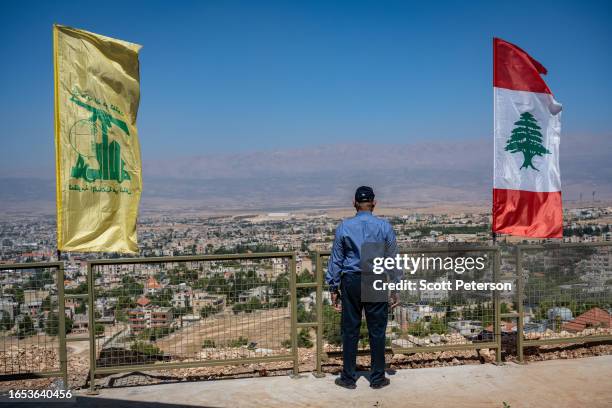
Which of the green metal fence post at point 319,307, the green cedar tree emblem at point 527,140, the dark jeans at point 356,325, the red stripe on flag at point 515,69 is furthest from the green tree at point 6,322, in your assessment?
the red stripe on flag at point 515,69

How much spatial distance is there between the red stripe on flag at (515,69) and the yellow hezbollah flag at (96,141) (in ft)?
14.6

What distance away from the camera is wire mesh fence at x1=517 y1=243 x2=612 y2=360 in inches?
271

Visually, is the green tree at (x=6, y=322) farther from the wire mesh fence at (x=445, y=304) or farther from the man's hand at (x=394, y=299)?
the man's hand at (x=394, y=299)

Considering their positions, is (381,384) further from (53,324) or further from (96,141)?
(96,141)

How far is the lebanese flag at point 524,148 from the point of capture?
705cm

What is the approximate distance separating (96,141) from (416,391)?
4398mm

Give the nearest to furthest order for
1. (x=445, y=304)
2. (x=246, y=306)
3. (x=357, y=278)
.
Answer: (x=357, y=278), (x=246, y=306), (x=445, y=304)

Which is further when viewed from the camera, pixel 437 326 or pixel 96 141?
pixel 437 326

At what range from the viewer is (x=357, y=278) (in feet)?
19.0

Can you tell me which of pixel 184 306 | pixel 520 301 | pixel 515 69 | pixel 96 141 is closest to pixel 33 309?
pixel 184 306

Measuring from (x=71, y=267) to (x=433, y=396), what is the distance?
4158 mm

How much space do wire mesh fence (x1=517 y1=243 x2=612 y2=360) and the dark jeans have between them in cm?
208

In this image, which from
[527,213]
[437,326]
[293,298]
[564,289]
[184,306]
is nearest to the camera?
[184,306]

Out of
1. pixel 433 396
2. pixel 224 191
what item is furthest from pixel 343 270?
Answer: pixel 224 191
